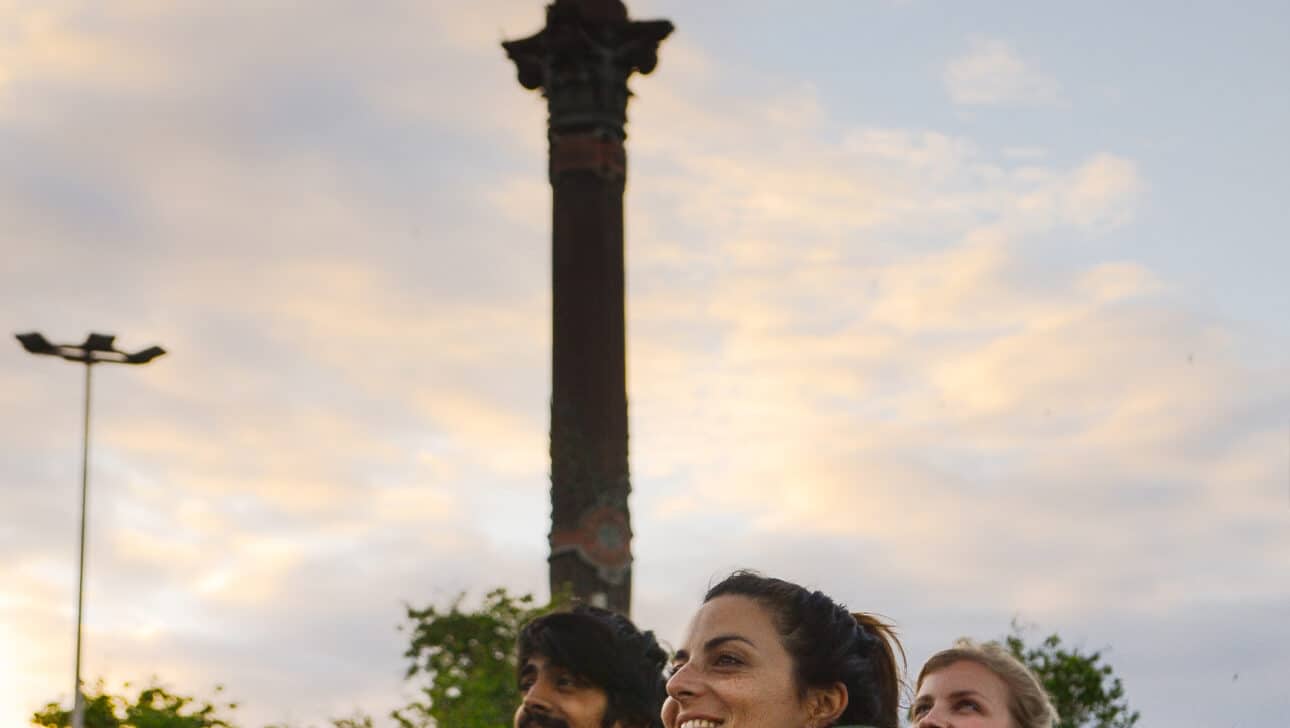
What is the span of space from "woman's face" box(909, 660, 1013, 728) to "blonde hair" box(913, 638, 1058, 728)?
24 mm

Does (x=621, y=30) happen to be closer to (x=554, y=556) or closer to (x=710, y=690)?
(x=554, y=556)

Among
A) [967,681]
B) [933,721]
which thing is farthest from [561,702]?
[967,681]

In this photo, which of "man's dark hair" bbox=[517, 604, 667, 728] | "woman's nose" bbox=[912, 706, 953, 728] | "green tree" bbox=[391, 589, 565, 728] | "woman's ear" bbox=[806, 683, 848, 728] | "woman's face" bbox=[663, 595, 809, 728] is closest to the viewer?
"woman's face" bbox=[663, 595, 809, 728]

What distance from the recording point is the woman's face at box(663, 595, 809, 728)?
551cm

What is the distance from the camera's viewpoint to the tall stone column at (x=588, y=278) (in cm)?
3491

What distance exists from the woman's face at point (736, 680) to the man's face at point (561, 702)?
60.1 inches

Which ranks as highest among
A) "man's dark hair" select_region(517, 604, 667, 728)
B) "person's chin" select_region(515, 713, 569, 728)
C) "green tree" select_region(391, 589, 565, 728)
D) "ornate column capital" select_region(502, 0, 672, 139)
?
"ornate column capital" select_region(502, 0, 672, 139)

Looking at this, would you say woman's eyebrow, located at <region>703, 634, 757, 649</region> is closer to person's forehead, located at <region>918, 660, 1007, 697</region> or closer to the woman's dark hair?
the woman's dark hair

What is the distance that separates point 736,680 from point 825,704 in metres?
0.28

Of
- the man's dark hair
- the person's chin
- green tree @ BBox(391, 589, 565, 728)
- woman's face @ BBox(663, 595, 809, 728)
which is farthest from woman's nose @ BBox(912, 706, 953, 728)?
green tree @ BBox(391, 589, 565, 728)

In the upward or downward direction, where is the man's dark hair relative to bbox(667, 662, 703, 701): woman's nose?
A: upward

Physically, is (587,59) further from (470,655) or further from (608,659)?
(608,659)

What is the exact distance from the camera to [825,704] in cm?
564

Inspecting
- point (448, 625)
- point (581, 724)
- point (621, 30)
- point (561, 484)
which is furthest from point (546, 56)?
point (581, 724)
